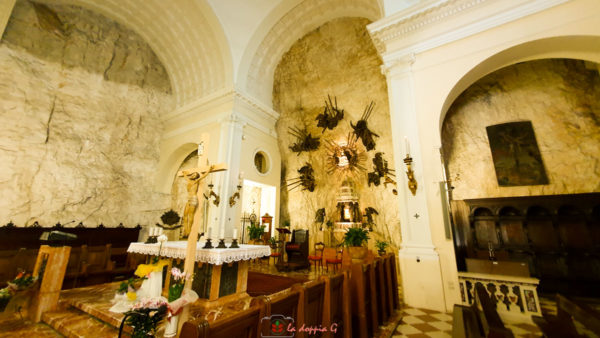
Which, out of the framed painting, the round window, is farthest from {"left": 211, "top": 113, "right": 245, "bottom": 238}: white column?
the framed painting

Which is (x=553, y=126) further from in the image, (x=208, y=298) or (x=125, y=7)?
(x=125, y=7)

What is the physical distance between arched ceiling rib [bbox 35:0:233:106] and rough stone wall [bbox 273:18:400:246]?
2.80 metres

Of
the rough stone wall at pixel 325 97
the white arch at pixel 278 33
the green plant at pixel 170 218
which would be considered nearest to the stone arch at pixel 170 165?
the green plant at pixel 170 218

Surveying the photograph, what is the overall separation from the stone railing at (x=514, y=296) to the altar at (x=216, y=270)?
3.66 m

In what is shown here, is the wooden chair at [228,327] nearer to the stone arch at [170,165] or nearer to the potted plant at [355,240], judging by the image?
the potted plant at [355,240]

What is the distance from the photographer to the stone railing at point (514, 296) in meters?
3.53

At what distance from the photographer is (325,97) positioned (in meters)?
9.66

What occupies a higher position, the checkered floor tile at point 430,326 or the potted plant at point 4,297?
the potted plant at point 4,297

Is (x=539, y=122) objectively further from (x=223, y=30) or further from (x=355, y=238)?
(x=223, y=30)

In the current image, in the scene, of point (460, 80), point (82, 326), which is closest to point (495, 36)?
point (460, 80)

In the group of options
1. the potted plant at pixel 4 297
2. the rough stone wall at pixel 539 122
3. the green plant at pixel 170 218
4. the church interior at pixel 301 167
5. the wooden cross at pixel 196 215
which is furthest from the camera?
the green plant at pixel 170 218

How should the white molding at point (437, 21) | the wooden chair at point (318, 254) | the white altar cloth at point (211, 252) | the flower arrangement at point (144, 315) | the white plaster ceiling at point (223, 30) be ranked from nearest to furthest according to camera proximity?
the flower arrangement at point (144, 315) → the white altar cloth at point (211, 252) → the white molding at point (437, 21) → the wooden chair at point (318, 254) → the white plaster ceiling at point (223, 30)

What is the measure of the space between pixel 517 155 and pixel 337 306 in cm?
690

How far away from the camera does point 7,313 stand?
2904mm
